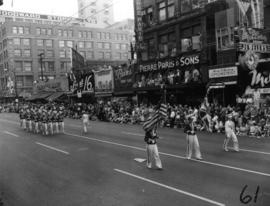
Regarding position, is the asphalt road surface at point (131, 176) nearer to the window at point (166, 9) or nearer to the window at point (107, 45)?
the window at point (166, 9)

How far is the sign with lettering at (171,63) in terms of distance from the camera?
3072cm

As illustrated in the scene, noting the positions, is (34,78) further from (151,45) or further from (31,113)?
(31,113)

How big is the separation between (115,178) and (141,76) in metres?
27.1

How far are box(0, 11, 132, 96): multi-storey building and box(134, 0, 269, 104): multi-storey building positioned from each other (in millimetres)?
48117

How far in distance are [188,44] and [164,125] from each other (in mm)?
9708

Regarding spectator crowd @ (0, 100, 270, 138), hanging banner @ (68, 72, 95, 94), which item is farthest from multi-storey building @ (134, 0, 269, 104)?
hanging banner @ (68, 72, 95, 94)

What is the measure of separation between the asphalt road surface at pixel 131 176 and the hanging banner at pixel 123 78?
22.0 metres

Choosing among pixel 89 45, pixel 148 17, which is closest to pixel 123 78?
pixel 148 17

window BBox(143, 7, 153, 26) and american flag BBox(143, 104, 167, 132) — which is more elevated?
window BBox(143, 7, 153, 26)

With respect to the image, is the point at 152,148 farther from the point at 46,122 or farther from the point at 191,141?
the point at 46,122

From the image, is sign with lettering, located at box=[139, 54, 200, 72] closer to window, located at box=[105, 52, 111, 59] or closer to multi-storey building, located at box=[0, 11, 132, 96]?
multi-storey building, located at box=[0, 11, 132, 96]

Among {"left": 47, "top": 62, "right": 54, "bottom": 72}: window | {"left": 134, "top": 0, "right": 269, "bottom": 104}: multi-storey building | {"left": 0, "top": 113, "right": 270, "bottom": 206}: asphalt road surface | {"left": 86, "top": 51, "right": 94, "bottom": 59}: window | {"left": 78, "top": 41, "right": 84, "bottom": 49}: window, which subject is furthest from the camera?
{"left": 86, "top": 51, "right": 94, "bottom": 59}: window

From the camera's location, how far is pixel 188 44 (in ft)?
107

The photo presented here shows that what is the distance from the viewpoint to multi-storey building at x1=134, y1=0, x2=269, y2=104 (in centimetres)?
2693
